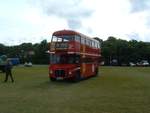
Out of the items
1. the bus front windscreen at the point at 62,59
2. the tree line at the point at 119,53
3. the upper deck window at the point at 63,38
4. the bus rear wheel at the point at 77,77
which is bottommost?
the bus rear wheel at the point at 77,77

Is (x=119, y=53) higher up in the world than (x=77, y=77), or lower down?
higher up

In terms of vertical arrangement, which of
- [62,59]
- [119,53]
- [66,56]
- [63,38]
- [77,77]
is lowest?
[77,77]

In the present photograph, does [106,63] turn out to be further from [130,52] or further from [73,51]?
[73,51]

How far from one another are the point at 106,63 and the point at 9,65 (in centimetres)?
10196

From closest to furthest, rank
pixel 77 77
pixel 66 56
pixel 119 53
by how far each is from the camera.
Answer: pixel 66 56, pixel 77 77, pixel 119 53

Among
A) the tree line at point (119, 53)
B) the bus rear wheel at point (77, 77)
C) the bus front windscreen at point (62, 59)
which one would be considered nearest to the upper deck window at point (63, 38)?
the bus front windscreen at point (62, 59)

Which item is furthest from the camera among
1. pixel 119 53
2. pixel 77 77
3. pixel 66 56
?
pixel 119 53

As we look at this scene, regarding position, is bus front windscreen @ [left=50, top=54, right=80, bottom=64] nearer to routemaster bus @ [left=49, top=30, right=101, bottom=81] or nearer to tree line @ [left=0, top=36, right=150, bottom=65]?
routemaster bus @ [left=49, top=30, right=101, bottom=81]

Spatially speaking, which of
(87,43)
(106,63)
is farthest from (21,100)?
(106,63)

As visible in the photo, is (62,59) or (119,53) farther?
(119,53)

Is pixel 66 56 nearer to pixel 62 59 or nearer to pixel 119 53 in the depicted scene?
pixel 62 59

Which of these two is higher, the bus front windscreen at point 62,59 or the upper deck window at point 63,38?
the upper deck window at point 63,38

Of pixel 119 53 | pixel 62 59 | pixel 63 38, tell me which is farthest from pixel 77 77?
pixel 119 53

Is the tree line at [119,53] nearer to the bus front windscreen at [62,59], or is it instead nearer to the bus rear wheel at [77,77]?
the bus rear wheel at [77,77]
